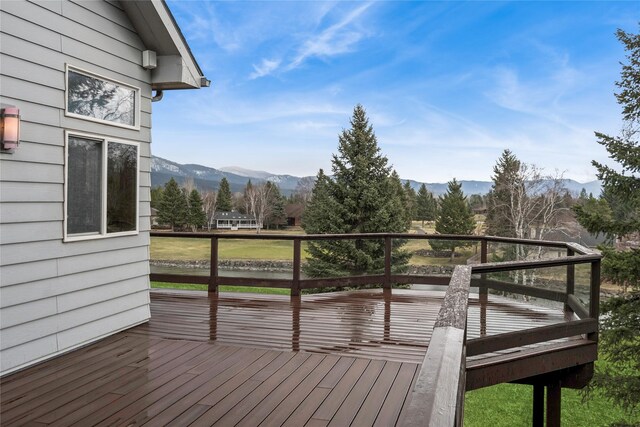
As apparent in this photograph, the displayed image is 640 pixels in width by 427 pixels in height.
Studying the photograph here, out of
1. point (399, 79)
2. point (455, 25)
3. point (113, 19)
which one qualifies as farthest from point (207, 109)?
point (113, 19)

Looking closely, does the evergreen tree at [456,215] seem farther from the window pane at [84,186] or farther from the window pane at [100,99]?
the window pane at [84,186]

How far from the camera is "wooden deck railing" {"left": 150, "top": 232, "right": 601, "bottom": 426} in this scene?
111cm

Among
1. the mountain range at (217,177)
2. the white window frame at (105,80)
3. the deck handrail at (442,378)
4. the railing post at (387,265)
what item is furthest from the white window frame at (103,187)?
the mountain range at (217,177)

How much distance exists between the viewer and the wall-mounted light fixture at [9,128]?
3000 millimetres

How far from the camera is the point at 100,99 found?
4.01 metres

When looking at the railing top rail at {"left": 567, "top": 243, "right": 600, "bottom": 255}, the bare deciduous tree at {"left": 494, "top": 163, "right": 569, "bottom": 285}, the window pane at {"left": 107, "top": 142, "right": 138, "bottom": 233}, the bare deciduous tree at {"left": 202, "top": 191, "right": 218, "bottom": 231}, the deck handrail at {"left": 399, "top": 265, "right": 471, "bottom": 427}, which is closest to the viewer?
the deck handrail at {"left": 399, "top": 265, "right": 471, "bottom": 427}

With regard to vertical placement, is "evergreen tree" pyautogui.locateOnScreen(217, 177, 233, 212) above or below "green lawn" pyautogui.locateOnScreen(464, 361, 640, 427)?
above

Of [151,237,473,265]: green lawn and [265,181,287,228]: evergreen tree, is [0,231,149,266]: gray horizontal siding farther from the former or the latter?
[265,181,287,228]: evergreen tree

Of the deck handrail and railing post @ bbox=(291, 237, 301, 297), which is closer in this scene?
the deck handrail

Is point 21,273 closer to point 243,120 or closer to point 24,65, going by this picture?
point 24,65

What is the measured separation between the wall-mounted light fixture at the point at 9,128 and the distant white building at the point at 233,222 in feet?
90.7

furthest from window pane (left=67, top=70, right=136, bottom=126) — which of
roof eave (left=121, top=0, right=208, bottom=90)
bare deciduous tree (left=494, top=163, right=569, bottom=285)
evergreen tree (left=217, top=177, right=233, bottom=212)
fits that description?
evergreen tree (left=217, top=177, right=233, bottom=212)

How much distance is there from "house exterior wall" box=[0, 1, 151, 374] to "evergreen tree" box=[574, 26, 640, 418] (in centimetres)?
764

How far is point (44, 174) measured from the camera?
133 inches
